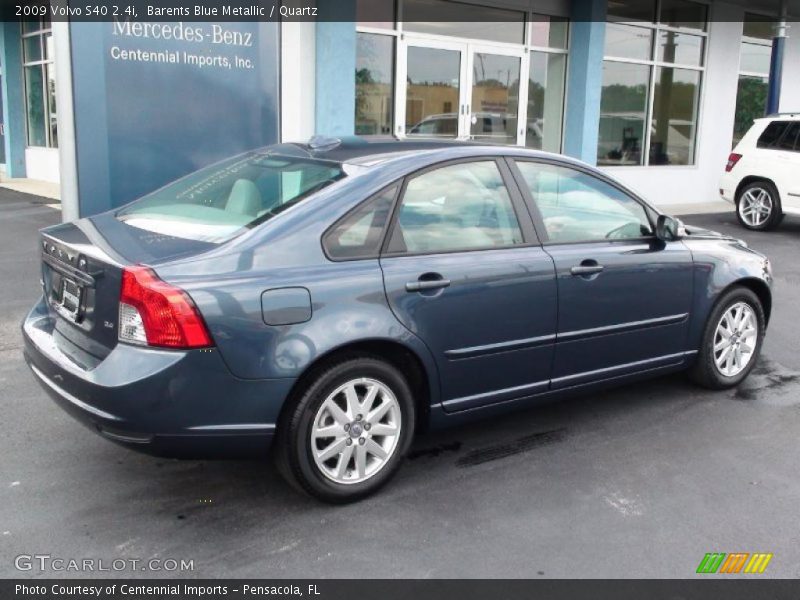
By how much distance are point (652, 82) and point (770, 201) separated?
14.0ft

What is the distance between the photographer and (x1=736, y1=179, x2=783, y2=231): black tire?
1162cm

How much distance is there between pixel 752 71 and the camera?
16594mm

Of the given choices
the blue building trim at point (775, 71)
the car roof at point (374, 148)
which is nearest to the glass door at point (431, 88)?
the blue building trim at point (775, 71)

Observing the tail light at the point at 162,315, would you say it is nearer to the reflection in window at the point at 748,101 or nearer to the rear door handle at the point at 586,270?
the rear door handle at the point at 586,270

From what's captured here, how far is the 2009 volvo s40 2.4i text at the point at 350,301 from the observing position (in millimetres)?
3066

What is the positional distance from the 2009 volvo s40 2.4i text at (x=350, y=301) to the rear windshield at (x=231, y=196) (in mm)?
13

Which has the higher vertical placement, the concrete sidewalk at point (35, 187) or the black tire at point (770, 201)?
the black tire at point (770, 201)

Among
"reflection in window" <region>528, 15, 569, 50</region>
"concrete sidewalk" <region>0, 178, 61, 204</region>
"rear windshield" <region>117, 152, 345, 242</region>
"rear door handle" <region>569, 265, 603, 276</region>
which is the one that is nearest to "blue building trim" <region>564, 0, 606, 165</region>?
"reflection in window" <region>528, 15, 569, 50</region>

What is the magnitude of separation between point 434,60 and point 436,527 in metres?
10.0

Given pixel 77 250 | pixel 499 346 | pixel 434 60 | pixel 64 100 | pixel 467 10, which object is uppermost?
pixel 467 10

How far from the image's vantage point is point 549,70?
13812 millimetres

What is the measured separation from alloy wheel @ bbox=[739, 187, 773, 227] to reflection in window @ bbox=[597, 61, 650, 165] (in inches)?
→ 122

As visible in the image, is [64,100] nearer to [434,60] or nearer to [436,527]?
[436,527]
